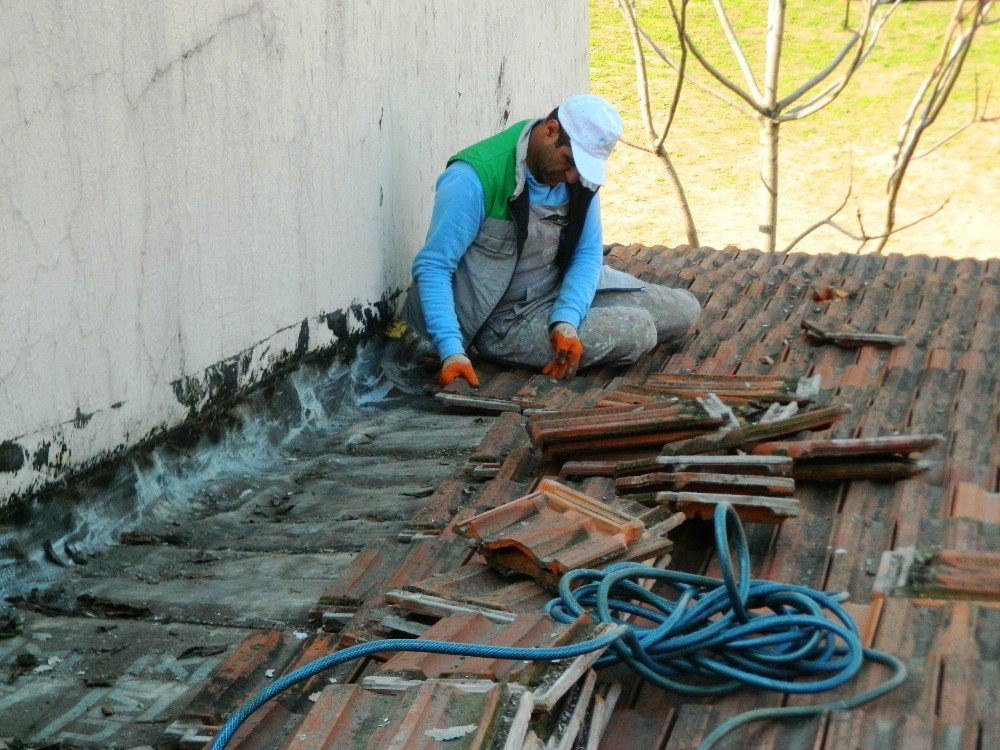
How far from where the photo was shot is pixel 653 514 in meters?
2.62

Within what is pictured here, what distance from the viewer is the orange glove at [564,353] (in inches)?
172

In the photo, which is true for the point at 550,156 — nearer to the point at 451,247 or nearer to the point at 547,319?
the point at 451,247

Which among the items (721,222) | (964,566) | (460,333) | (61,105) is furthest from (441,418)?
(721,222)

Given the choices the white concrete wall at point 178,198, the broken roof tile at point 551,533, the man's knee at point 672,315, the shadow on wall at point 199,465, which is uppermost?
the white concrete wall at point 178,198

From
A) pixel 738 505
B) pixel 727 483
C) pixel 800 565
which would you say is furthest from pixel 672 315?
pixel 800 565

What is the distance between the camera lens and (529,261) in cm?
464

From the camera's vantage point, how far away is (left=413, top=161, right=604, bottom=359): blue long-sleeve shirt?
432 centimetres

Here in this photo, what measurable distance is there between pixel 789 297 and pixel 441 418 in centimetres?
237

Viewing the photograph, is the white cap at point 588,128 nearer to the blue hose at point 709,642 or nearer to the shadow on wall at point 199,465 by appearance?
the shadow on wall at point 199,465

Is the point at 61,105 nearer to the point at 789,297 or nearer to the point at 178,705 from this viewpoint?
the point at 178,705

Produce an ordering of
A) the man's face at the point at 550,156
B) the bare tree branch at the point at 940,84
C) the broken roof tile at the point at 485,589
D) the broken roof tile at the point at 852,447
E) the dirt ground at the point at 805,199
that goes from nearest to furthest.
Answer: the broken roof tile at the point at 485,589 → the broken roof tile at the point at 852,447 → the man's face at the point at 550,156 → the bare tree branch at the point at 940,84 → the dirt ground at the point at 805,199

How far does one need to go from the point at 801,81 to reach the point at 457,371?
15265 millimetres

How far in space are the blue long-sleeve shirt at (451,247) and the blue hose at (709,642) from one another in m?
2.19

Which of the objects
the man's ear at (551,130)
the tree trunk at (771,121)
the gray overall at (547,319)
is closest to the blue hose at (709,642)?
the gray overall at (547,319)
